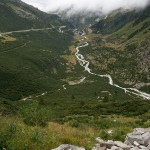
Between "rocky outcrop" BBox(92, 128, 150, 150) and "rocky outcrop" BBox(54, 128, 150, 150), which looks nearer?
"rocky outcrop" BBox(54, 128, 150, 150)

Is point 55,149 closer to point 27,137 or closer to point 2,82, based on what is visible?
point 27,137

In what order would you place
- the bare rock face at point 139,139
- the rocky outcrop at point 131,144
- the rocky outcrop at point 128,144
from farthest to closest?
the bare rock face at point 139,139
the rocky outcrop at point 131,144
the rocky outcrop at point 128,144

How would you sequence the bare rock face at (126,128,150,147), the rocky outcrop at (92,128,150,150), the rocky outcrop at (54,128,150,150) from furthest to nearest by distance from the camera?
1. the bare rock face at (126,128,150,147)
2. the rocky outcrop at (92,128,150,150)
3. the rocky outcrop at (54,128,150,150)

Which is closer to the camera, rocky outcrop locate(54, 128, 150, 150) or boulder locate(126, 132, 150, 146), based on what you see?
rocky outcrop locate(54, 128, 150, 150)

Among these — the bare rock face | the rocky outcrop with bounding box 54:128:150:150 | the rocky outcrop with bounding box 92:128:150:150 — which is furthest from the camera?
the bare rock face

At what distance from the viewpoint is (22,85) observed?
176 m

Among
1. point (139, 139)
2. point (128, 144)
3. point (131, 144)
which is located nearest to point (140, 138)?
point (139, 139)

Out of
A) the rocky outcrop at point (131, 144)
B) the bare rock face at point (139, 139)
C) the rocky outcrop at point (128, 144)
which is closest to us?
the rocky outcrop at point (128, 144)

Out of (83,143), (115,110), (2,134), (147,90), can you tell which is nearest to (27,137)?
(2,134)

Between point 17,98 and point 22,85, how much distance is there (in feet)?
66.6

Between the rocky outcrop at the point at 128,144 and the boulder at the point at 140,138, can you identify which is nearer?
the rocky outcrop at the point at 128,144

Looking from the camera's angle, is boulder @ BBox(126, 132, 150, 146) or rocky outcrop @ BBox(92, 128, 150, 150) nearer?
rocky outcrop @ BBox(92, 128, 150, 150)

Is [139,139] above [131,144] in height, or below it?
above

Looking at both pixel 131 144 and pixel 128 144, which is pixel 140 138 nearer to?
pixel 131 144
